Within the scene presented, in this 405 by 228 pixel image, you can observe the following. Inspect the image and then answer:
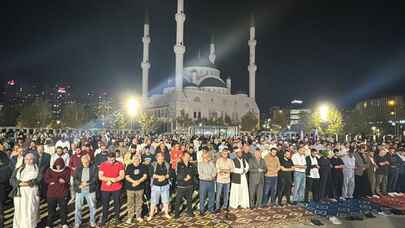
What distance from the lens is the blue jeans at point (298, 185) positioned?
34.7 feet

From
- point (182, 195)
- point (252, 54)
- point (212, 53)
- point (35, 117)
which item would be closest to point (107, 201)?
point (182, 195)

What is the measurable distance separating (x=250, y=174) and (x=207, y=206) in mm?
1548

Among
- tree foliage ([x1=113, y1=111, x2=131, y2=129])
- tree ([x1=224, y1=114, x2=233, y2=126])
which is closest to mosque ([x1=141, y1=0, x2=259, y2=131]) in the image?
tree ([x1=224, y1=114, x2=233, y2=126])

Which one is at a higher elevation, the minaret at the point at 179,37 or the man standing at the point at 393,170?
the minaret at the point at 179,37

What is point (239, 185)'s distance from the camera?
9.68m

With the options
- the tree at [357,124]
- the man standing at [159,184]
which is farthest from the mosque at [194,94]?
the man standing at [159,184]

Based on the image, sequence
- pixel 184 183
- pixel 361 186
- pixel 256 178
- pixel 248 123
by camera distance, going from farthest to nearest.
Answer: pixel 248 123 < pixel 361 186 < pixel 256 178 < pixel 184 183

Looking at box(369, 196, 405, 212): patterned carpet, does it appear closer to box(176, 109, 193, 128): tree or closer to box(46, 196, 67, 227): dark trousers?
box(46, 196, 67, 227): dark trousers

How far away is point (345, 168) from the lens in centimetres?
1136

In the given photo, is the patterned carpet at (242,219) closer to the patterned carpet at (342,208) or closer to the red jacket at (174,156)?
the patterned carpet at (342,208)

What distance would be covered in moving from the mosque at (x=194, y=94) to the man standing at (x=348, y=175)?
159ft

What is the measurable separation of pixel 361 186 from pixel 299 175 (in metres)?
2.79

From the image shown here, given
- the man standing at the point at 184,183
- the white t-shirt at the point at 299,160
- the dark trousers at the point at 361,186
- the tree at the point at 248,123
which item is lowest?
the dark trousers at the point at 361,186

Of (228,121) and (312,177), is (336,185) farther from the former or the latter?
(228,121)
